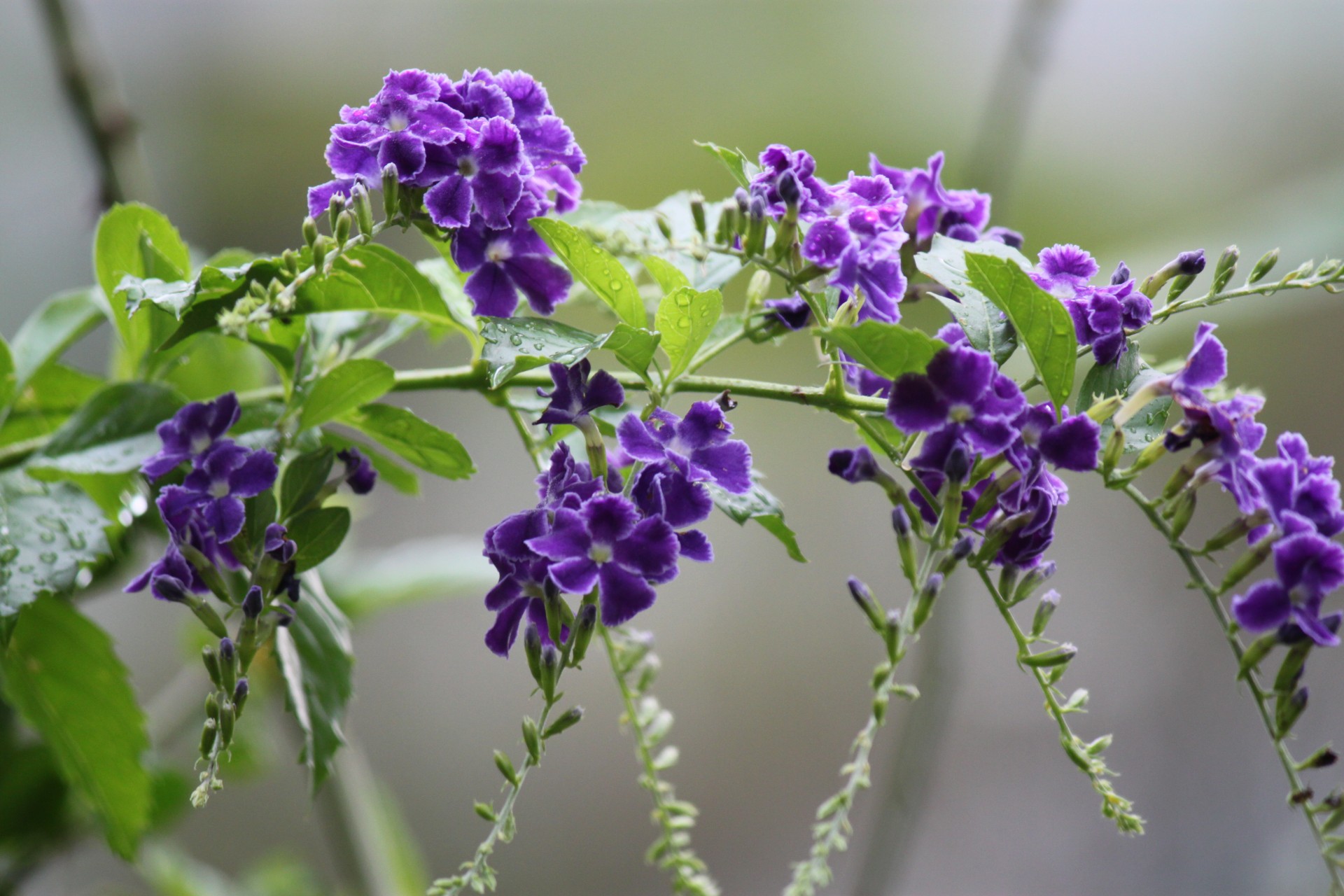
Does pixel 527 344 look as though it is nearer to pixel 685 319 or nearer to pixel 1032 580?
pixel 685 319

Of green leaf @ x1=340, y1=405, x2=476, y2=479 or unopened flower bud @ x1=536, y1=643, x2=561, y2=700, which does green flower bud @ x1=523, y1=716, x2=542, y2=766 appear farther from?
green leaf @ x1=340, y1=405, x2=476, y2=479

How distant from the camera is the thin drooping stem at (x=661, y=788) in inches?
24.0

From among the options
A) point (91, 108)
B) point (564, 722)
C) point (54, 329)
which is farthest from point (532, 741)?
point (91, 108)

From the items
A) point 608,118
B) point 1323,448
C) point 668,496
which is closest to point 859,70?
point 608,118

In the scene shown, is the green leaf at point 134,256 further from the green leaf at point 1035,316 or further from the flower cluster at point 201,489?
the green leaf at point 1035,316

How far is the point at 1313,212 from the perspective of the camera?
1355 millimetres

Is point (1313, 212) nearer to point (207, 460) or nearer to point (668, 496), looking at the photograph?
point (668, 496)

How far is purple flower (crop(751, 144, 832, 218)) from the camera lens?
0.59 metres

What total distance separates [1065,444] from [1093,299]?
0.33 feet

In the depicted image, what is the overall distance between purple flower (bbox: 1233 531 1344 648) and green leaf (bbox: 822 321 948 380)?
186 mm

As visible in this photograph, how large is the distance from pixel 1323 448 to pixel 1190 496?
2.54 metres

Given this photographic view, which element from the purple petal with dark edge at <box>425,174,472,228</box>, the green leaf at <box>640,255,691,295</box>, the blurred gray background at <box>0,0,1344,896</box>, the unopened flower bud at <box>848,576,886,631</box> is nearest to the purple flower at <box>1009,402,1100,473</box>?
the unopened flower bud at <box>848,576,886,631</box>

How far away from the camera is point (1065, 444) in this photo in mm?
522

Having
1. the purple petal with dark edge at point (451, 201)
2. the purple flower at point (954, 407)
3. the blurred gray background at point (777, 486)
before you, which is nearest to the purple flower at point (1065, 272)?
the purple flower at point (954, 407)
